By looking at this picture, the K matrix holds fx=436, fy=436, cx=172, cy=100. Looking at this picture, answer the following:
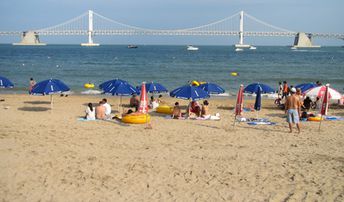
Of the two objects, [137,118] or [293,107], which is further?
[137,118]

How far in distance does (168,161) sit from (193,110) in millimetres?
4917

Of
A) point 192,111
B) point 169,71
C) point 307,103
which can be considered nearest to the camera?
point 192,111

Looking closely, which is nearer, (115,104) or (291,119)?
(291,119)

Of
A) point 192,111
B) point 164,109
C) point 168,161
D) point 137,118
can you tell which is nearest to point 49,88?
point 137,118

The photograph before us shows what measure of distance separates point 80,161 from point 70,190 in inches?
55.4

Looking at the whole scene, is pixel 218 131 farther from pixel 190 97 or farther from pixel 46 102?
pixel 46 102

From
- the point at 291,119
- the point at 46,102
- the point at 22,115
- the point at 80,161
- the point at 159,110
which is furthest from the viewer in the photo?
the point at 46,102

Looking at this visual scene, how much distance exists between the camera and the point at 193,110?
1235 centimetres

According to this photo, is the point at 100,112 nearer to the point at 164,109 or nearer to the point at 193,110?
the point at 164,109

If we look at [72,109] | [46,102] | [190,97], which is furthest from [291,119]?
[46,102]

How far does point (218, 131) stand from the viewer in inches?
409

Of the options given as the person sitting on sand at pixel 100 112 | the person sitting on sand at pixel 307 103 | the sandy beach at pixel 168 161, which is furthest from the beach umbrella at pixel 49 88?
the person sitting on sand at pixel 307 103

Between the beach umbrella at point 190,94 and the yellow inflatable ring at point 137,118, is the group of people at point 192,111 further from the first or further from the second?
the yellow inflatable ring at point 137,118

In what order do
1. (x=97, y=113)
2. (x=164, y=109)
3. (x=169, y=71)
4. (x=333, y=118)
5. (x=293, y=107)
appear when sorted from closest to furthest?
(x=293, y=107)
(x=97, y=113)
(x=333, y=118)
(x=164, y=109)
(x=169, y=71)
